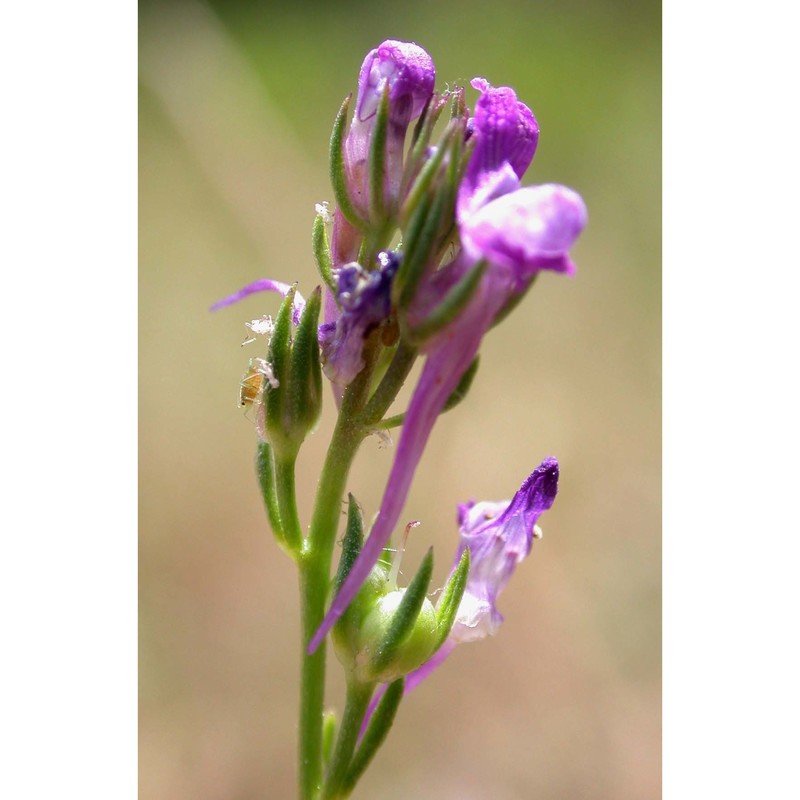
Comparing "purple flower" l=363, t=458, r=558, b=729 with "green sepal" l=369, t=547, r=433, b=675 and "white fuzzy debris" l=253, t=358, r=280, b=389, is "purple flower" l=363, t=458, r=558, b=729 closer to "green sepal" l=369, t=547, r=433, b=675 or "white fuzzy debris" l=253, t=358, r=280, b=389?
"green sepal" l=369, t=547, r=433, b=675

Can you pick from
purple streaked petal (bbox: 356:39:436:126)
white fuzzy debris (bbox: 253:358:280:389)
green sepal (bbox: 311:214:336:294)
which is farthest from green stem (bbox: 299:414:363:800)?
purple streaked petal (bbox: 356:39:436:126)

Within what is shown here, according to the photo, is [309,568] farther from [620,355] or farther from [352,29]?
[352,29]

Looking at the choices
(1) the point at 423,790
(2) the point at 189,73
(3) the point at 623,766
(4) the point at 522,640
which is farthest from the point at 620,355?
(2) the point at 189,73

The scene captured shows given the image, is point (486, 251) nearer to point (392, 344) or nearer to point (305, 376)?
point (392, 344)

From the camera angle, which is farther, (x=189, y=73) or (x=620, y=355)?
(x=189, y=73)

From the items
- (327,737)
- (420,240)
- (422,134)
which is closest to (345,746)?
(327,737)

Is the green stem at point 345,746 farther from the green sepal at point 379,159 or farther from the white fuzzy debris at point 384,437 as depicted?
the green sepal at point 379,159
